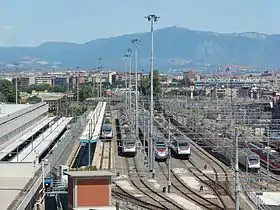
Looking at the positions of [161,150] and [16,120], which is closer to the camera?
[161,150]

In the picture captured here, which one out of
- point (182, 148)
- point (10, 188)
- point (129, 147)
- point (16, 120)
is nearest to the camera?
point (10, 188)

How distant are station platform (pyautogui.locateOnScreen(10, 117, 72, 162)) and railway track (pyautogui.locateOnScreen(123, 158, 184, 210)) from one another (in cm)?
290

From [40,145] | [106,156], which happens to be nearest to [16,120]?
[40,145]

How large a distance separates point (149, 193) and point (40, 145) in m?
6.67

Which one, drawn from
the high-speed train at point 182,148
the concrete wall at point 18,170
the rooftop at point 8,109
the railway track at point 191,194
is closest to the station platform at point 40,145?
the rooftop at point 8,109

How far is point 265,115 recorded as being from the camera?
3073 cm

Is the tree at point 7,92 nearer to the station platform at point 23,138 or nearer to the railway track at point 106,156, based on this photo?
the station platform at point 23,138

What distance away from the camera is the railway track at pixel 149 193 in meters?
13.8

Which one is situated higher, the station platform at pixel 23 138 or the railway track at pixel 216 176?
the station platform at pixel 23 138

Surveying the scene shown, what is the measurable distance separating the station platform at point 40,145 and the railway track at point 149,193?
2.90m

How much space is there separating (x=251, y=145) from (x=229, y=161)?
98.8 inches

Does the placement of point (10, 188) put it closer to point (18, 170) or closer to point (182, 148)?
point (18, 170)

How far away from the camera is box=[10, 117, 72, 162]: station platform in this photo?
16955 millimetres

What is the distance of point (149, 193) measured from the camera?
15.5 m
